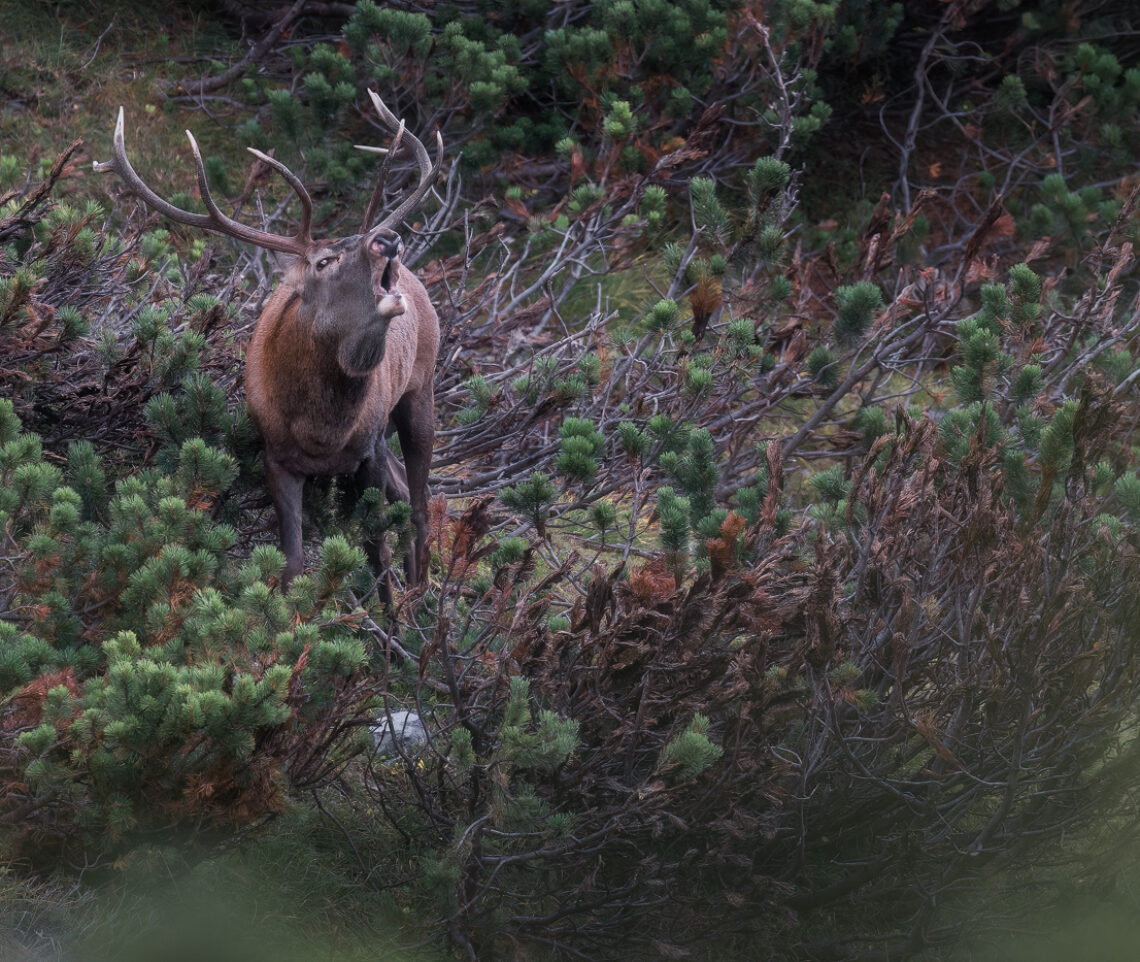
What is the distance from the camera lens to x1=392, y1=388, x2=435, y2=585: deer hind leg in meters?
5.41

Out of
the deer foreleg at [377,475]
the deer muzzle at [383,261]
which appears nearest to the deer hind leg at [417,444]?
the deer foreleg at [377,475]

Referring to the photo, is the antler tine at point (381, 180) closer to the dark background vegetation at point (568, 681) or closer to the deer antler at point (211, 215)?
the deer antler at point (211, 215)

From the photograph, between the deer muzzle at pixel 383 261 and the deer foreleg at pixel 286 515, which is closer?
the deer muzzle at pixel 383 261

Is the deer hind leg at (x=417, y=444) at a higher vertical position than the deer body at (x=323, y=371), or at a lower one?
lower

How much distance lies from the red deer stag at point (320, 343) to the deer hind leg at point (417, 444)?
33cm

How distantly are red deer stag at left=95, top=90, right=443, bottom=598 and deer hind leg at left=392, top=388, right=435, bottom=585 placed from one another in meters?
0.33

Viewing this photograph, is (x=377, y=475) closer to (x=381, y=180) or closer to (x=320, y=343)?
(x=320, y=343)

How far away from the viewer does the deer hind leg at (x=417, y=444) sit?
541 centimetres

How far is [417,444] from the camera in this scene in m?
5.46

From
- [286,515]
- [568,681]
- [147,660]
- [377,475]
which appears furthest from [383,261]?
[147,660]

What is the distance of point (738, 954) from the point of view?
4055 millimetres

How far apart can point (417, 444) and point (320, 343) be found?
37.6 inches

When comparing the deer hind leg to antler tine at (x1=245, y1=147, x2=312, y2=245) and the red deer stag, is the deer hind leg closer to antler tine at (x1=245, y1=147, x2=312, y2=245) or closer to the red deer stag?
the red deer stag

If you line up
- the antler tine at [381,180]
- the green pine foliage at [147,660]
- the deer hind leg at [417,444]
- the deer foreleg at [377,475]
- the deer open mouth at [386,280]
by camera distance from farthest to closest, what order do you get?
the deer hind leg at [417,444]
the deer foreleg at [377,475]
the deer open mouth at [386,280]
the antler tine at [381,180]
the green pine foliage at [147,660]
